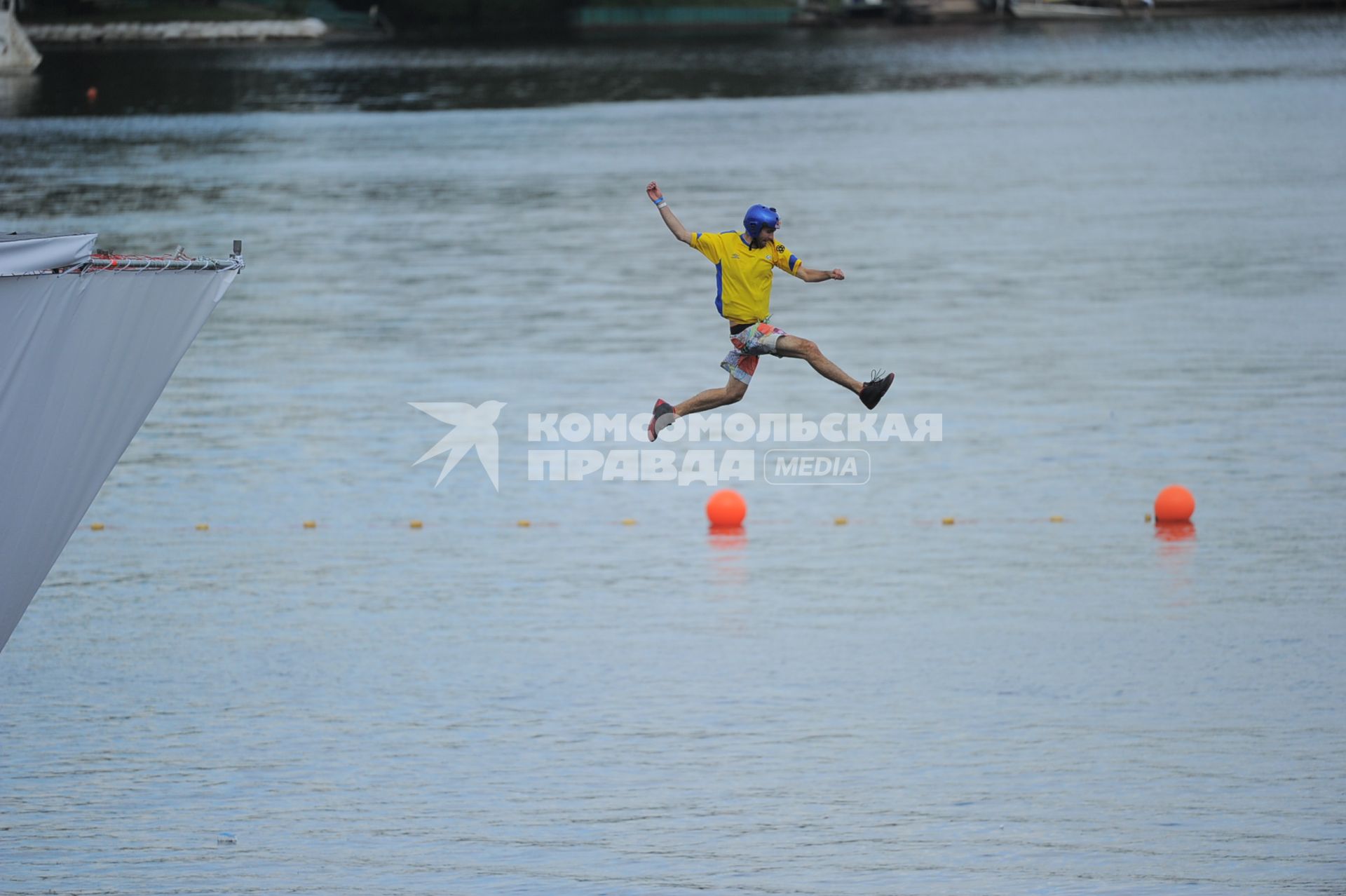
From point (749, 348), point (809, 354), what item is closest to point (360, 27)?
point (749, 348)

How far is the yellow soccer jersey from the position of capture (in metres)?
15.1

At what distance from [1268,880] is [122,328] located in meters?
14.6

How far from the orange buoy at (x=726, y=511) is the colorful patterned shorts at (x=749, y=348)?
2284cm

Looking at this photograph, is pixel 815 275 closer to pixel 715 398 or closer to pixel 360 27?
pixel 715 398

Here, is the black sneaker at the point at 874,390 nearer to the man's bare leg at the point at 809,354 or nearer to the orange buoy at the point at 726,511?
the man's bare leg at the point at 809,354

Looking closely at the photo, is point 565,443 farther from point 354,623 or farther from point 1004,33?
point 1004,33

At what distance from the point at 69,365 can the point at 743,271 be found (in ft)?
19.5

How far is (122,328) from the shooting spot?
59.3ft

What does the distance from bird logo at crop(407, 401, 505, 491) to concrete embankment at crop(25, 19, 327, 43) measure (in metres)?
129

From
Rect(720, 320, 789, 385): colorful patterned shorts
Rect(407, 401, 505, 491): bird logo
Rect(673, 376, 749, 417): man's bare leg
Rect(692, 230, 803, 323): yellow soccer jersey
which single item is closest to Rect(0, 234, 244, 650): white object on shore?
Rect(673, 376, 749, 417): man's bare leg

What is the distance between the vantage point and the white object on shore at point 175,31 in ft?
550

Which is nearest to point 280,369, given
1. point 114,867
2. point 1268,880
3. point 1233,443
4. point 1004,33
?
point 1233,443

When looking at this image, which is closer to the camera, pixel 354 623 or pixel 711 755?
pixel 711 755

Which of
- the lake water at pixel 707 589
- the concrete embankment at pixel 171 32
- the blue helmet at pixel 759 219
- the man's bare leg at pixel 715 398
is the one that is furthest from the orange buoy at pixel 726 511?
the concrete embankment at pixel 171 32
